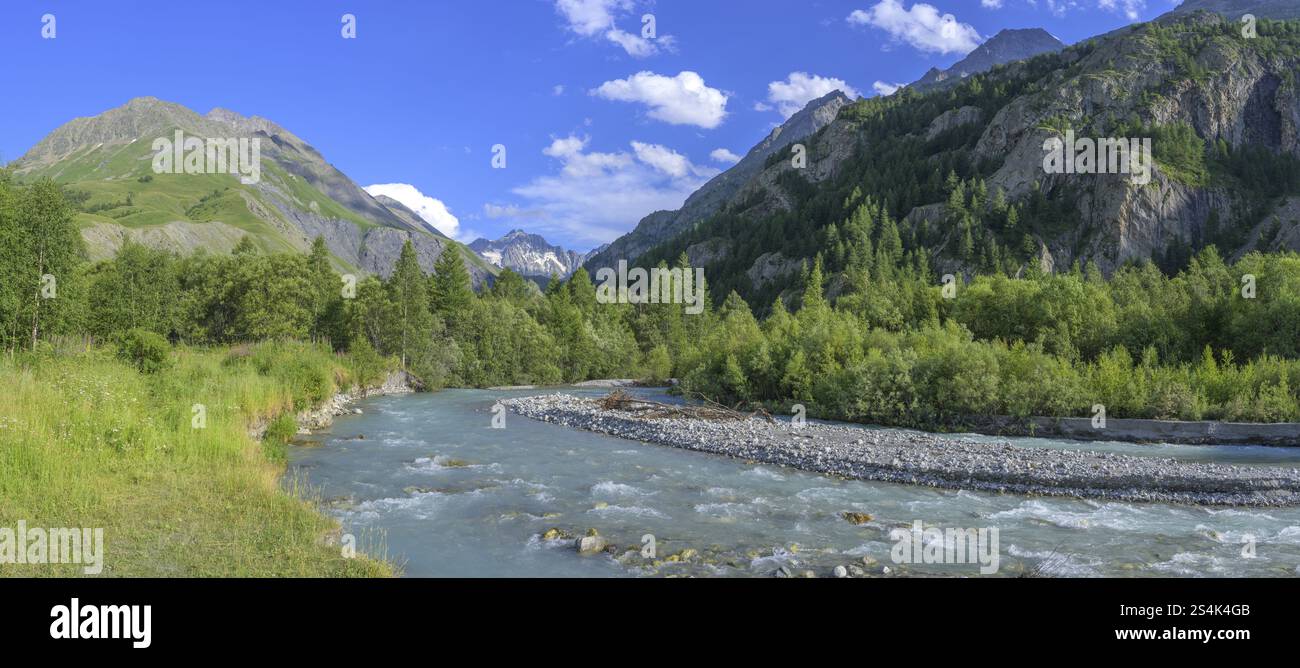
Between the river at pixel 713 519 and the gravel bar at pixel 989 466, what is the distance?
0.86 meters

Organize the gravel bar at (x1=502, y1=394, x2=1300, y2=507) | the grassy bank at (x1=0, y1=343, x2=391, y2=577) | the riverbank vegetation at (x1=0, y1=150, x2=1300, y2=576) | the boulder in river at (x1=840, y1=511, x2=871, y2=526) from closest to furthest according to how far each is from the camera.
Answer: the grassy bank at (x1=0, y1=343, x2=391, y2=577)
the riverbank vegetation at (x1=0, y1=150, x2=1300, y2=576)
the boulder in river at (x1=840, y1=511, x2=871, y2=526)
the gravel bar at (x1=502, y1=394, x2=1300, y2=507)

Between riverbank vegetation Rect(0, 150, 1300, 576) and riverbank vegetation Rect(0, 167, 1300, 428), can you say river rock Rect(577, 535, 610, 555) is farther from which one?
riverbank vegetation Rect(0, 167, 1300, 428)

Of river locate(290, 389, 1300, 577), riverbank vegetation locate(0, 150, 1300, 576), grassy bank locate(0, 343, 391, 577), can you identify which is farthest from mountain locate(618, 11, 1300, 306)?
grassy bank locate(0, 343, 391, 577)

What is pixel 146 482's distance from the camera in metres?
12.9

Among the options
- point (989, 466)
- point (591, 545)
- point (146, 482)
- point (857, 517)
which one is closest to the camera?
point (146, 482)

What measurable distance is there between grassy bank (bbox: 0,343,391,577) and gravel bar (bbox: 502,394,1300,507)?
16.0 m

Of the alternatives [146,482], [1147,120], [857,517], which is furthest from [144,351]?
[1147,120]

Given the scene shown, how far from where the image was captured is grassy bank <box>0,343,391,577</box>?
960 centimetres

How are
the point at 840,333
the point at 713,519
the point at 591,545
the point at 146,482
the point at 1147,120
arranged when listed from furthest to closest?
the point at 1147,120 < the point at 840,333 < the point at 713,519 < the point at 591,545 < the point at 146,482

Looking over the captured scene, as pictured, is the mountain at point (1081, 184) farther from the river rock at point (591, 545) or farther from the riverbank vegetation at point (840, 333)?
the river rock at point (591, 545)

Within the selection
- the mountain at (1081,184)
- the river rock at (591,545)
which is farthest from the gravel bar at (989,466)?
the mountain at (1081,184)

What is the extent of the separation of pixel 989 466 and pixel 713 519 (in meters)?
10.7

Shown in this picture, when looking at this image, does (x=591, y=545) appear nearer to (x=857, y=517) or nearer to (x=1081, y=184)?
(x=857, y=517)
